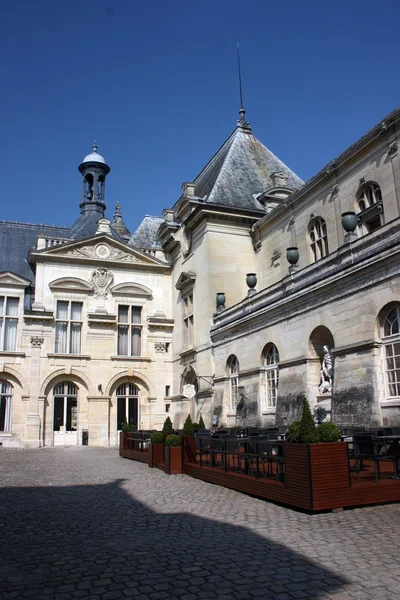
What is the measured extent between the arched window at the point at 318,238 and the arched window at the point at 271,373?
168 inches

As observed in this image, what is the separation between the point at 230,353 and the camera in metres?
20.9

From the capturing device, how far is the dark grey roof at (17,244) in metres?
28.6

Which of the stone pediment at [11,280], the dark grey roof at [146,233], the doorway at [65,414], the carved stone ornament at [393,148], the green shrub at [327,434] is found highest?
the dark grey roof at [146,233]

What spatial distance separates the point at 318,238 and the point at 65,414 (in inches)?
600

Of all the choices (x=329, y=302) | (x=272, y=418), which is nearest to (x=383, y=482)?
(x=329, y=302)

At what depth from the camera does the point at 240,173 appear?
89.4ft

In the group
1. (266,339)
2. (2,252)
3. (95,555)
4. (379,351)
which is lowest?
(95,555)

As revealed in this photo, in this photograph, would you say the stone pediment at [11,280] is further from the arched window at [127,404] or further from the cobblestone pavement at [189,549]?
the cobblestone pavement at [189,549]

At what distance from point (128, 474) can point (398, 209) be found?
10.4 meters

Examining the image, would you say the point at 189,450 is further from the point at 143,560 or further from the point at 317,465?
A: the point at 143,560

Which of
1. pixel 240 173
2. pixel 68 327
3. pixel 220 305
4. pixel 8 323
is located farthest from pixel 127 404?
pixel 240 173

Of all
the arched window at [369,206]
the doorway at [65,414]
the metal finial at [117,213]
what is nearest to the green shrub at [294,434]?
the arched window at [369,206]

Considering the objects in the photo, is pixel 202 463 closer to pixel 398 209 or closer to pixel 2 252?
pixel 398 209

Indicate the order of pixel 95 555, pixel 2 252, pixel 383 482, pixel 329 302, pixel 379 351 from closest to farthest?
pixel 95 555 → pixel 383 482 → pixel 379 351 → pixel 329 302 → pixel 2 252
